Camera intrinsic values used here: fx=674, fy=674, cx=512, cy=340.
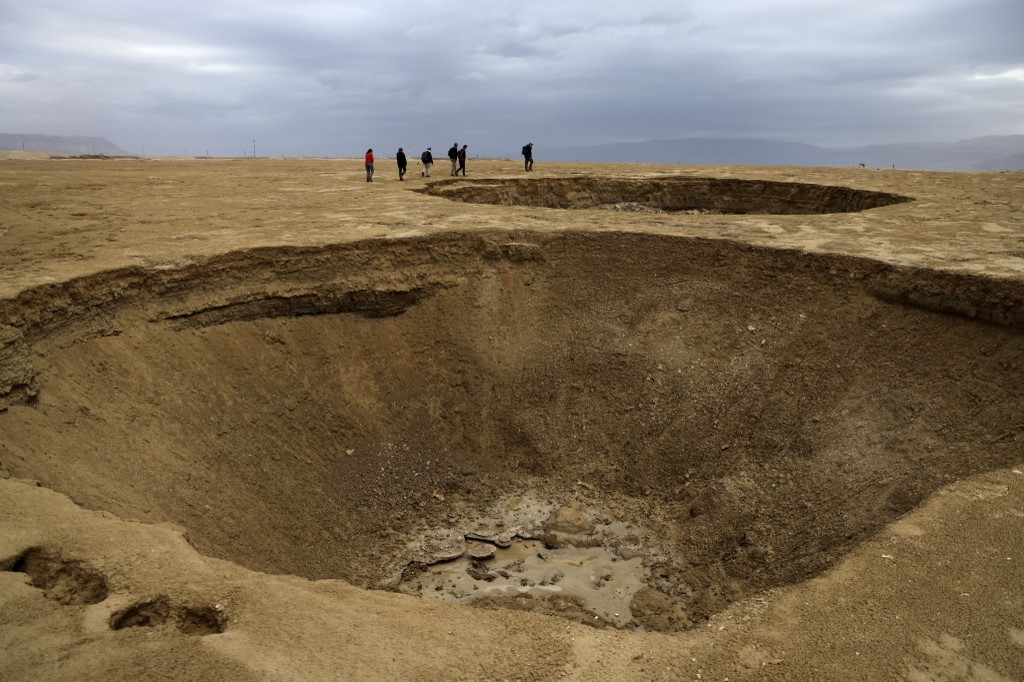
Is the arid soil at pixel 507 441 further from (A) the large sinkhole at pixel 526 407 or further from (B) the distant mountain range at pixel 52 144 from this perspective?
(B) the distant mountain range at pixel 52 144

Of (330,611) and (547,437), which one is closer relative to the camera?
(330,611)

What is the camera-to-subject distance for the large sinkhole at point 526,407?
28.4ft

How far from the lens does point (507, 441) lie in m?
11.9

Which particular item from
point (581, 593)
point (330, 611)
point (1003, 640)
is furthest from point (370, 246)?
point (1003, 640)

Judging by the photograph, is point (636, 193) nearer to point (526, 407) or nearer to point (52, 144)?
point (526, 407)

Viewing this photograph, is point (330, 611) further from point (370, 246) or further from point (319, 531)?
point (370, 246)

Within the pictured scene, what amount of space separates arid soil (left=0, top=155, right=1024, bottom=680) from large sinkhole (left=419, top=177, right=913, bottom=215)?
489 centimetres

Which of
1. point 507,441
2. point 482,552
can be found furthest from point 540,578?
point 507,441

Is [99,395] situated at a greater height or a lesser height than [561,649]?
greater

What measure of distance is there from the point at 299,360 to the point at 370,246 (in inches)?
98.9

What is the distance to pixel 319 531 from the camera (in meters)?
9.75

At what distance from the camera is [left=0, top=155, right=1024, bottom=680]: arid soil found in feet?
17.4

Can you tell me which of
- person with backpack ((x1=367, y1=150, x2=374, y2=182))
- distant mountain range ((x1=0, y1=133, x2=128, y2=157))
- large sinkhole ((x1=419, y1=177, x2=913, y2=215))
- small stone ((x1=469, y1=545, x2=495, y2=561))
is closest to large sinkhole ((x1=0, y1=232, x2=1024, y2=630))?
small stone ((x1=469, y1=545, x2=495, y2=561))

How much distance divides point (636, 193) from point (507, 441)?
12.0m
